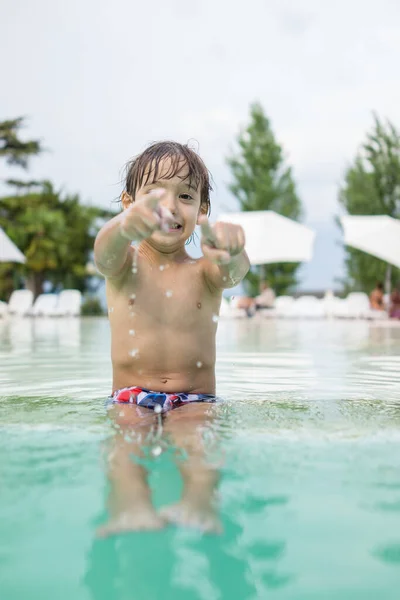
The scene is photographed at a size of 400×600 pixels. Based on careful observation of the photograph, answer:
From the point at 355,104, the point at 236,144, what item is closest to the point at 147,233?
the point at 236,144

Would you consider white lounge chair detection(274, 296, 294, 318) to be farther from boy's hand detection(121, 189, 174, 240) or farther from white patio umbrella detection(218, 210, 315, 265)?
boy's hand detection(121, 189, 174, 240)

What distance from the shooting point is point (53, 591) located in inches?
49.9

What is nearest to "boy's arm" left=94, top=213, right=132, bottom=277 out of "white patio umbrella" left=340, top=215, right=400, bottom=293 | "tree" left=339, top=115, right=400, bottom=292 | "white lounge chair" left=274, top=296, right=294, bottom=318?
"white patio umbrella" left=340, top=215, right=400, bottom=293

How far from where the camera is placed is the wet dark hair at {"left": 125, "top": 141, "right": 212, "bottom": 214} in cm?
277

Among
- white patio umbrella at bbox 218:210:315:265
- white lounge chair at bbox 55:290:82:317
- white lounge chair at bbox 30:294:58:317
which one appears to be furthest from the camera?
white lounge chair at bbox 55:290:82:317

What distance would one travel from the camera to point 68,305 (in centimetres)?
2539

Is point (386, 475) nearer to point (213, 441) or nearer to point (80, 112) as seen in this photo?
point (213, 441)

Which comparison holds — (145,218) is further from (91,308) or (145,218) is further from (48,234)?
(48,234)

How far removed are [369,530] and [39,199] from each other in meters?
33.8

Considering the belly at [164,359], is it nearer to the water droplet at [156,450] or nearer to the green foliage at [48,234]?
the water droplet at [156,450]

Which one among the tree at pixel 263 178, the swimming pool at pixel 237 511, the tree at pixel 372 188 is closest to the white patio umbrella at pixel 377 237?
the tree at pixel 372 188

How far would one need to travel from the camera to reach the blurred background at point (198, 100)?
29922 millimetres

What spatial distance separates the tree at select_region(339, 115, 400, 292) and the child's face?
23100mm

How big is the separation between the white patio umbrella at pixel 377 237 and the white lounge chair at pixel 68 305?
10.9 meters
